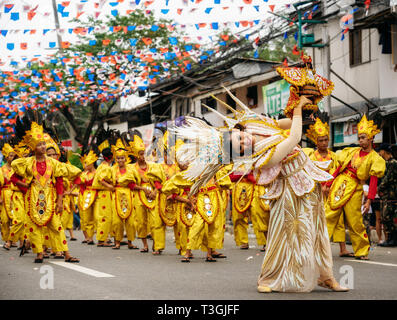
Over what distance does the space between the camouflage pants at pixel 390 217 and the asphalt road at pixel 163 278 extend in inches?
34.1

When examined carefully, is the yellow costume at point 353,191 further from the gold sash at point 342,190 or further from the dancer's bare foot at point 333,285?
the dancer's bare foot at point 333,285

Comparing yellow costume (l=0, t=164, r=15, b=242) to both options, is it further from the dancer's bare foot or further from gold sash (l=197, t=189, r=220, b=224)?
the dancer's bare foot

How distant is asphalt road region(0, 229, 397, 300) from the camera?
676 centimetres

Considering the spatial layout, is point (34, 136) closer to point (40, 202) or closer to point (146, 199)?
point (40, 202)

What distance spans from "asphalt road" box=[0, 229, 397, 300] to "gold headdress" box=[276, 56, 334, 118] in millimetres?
1884

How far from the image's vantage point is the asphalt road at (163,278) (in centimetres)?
676

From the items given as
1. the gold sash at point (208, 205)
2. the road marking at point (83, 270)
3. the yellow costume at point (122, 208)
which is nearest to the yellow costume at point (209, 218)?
the gold sash at point (208, 205)

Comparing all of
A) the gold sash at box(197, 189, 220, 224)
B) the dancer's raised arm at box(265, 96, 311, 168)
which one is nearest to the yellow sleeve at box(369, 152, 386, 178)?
the gold sash at box(197, 189, 220, 224)

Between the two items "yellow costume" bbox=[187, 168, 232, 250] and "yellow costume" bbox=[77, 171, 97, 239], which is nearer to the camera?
"yellow costume" bbox=[187, 168, 232, 250]

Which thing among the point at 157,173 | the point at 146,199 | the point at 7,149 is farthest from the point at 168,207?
the point at 7,149

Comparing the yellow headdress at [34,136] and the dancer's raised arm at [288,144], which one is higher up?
the yellow headdress at [34,136]

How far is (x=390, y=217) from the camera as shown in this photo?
1280 centimetres

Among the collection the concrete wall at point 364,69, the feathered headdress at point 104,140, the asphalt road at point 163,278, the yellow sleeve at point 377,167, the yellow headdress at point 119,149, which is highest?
the concrete wall at point 364,69
